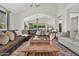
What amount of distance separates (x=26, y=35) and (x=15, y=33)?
208 millimetres

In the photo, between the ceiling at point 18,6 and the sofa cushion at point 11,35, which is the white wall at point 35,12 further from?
the sofa cushion at point 11,35

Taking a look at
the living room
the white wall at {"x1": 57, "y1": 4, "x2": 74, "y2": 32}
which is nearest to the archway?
the living room

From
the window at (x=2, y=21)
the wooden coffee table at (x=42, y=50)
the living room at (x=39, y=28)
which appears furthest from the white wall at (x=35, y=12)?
the wooden coffee table at (x=42, y=50)

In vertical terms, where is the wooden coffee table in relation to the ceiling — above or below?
below

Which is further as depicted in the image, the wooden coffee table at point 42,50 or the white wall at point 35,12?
the white wall at point 35,12

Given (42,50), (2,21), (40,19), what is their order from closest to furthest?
(42,50) < (2,21) < (40,19)

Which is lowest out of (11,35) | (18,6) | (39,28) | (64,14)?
(11,35)

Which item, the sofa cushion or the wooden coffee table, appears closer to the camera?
the wooden coffee table

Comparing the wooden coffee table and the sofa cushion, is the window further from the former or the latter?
the wooden coffee table

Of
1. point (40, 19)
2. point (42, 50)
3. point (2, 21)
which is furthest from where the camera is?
point (40, 19)

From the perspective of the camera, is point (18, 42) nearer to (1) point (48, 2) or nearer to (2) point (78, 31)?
(1) point (48, 2)

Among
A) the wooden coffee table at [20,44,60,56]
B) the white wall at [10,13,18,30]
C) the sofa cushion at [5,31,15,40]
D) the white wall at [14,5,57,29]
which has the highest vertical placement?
the white wall at [14,5,57,29]

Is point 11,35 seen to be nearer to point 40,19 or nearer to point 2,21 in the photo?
point 2,21

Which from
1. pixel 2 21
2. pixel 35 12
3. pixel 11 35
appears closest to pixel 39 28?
pixel 35 12
